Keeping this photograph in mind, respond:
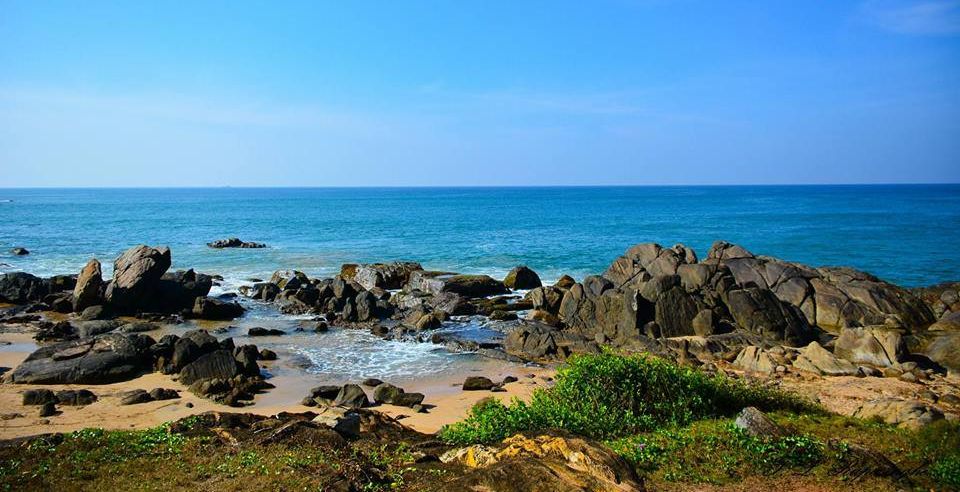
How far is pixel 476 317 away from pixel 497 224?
66.3 m

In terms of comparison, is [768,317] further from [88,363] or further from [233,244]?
[233,244]

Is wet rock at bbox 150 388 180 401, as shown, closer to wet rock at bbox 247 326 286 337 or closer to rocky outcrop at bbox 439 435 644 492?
wet rock at bbox 247 326 286 337

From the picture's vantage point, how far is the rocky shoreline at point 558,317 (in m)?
21.6

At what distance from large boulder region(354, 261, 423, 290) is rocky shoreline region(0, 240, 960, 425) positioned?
5.3 inches

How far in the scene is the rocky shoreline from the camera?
850 inches

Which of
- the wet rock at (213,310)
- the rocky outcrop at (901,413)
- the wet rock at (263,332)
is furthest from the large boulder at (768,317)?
the wet rock at (213,310)

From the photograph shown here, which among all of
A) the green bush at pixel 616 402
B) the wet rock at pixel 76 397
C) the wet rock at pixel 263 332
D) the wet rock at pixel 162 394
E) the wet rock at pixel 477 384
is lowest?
the wet rock at pixel 263 332

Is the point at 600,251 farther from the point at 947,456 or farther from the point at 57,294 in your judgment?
the point at 947,456

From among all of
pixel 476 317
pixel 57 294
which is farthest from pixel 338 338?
pixel 57 294

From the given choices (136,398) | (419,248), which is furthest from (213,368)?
(419,248)

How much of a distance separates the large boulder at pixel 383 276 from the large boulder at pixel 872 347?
26552mm

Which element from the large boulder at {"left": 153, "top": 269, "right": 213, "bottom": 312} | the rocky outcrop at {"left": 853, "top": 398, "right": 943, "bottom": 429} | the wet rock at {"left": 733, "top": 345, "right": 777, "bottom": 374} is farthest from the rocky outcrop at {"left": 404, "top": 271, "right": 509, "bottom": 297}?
the rocky outcrop at {"left": 853, "top": 398, "right": 943, "bottom": 429}

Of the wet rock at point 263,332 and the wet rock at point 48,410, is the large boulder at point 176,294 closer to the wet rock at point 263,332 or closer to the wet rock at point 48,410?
the wet rock at point 263,332

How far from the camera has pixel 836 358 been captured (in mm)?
22000
